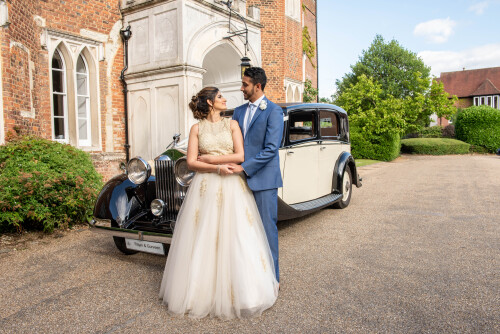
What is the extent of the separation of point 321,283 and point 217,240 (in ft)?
4.00

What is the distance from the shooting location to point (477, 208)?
711cm

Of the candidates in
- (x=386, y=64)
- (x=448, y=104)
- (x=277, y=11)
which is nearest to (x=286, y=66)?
(x=277, y=11)

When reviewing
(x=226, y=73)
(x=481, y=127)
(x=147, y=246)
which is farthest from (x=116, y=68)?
(x=481, y=127)

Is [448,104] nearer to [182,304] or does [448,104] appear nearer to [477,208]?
[477,208]

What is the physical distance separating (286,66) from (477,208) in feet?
35.2

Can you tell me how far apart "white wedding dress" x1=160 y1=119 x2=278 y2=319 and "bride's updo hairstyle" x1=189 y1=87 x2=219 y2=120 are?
95mm

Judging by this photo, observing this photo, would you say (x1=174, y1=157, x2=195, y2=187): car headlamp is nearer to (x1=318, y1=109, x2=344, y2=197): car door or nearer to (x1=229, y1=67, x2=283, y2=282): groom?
(x1=229, y1=67, x2=283, y2=282): groom

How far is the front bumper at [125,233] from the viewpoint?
146 inches

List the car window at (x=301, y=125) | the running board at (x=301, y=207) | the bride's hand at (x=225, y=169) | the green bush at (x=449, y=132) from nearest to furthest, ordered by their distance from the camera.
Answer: the bride's hand at (x=225, y=169) → the running board at (x=301, y=207) → the car window at (x=301, y=125) → the green bush at (x=449, y=132)

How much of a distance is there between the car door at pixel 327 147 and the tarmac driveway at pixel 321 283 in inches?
26.4

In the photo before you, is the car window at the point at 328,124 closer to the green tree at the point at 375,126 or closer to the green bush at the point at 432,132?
the green tree at the point at 375,126

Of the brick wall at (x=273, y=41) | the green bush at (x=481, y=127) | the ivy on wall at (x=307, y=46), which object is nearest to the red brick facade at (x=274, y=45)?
the brick wall at (x=273, y=41)

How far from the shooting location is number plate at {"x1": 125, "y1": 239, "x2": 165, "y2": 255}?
12.5 ft

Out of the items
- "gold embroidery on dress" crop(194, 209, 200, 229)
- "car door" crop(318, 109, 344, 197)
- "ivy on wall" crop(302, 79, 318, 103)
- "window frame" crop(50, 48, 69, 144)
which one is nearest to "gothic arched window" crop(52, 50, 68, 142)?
"window frame" crop(50, 48, 69, 144)
